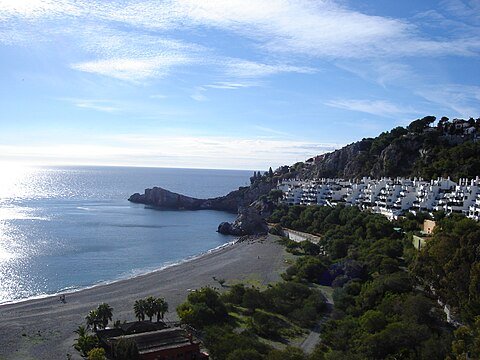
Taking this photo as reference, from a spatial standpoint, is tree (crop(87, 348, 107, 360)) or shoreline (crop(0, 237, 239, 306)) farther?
shoreline (crop(0, 237, 239, 306))

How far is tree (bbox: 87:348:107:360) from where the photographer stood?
2143 centimetres

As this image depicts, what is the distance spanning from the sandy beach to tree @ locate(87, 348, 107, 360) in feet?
11.0

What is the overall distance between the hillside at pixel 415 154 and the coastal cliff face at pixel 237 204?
13.2 m

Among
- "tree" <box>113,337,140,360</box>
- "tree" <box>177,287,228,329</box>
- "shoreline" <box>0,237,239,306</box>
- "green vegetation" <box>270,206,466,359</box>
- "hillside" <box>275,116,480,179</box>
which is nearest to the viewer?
"green vegetation" <box>270,206,466,359</box>

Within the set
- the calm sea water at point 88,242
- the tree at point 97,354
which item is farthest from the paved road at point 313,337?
the calm sea water at point 88,242

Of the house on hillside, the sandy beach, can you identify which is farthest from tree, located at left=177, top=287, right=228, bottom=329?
the house on hillside

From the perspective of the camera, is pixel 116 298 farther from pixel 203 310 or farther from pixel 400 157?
pixel 400 157

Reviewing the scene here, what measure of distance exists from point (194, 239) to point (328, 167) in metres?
34.7

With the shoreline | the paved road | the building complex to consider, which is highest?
the building complex

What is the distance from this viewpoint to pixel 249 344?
888 inches

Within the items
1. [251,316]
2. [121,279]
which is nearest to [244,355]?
[251,316]

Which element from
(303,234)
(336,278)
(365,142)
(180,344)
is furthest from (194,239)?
(180,344)

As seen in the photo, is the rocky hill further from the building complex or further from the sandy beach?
the sandy beach

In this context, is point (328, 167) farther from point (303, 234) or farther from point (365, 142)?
point (303, 234)
